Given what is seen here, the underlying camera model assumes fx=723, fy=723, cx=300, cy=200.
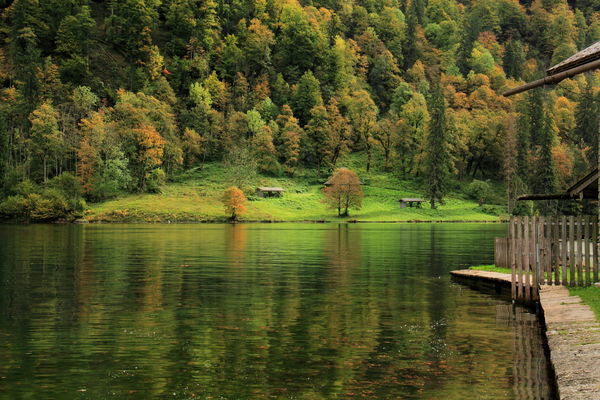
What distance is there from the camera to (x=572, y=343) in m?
16.2

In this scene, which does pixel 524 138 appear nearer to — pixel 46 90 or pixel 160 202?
pixel 160 202

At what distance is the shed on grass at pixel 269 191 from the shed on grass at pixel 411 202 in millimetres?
26983

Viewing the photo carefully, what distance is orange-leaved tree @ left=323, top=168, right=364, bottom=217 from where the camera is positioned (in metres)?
148

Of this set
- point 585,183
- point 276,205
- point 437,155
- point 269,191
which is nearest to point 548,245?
point 585,183

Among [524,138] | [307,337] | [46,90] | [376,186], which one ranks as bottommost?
[307,337]

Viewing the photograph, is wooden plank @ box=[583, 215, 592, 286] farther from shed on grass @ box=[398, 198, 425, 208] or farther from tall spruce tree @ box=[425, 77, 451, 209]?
tall spruce tree @ box=[425, 77, 451, 209]

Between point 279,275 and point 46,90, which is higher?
point 46,90

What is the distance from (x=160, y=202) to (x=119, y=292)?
11612cm

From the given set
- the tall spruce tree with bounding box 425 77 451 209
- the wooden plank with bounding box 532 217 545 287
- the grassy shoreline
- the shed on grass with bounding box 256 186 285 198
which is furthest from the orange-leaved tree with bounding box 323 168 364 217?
the wooden plank with bounding box 532 217 545 287

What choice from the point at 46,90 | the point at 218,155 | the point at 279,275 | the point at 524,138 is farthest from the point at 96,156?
the point at 279,275

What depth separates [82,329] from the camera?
22391 millimetres

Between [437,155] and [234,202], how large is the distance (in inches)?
2056

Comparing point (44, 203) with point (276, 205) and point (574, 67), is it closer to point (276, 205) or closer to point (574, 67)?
point (276, 205)

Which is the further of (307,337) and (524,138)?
(524,138)
